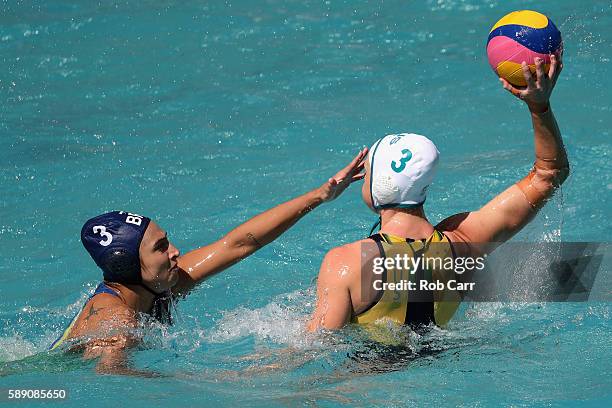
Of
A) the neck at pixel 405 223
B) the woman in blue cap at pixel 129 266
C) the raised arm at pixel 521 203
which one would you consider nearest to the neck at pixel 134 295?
the woman in blue cap at pixel 129 266

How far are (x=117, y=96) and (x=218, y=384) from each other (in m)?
6.28

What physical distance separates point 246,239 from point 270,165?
3.49 meters

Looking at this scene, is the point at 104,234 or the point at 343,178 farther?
the point at 104,234

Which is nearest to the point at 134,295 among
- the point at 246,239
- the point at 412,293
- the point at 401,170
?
the point at 246,239

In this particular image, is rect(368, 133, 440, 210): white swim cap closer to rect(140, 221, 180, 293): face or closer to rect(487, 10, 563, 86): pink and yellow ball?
rect(487, 10, 563, 86): pink and yellow ball

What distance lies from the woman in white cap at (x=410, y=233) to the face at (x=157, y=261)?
1.10 meters

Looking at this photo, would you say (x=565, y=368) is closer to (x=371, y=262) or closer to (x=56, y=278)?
(x=371, y=262)

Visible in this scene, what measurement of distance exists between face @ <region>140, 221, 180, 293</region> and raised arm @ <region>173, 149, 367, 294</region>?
10.4 inches

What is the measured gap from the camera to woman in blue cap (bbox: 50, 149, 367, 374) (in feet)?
16.9

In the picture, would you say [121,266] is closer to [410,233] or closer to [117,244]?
[117,244]

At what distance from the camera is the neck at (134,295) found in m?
5.37

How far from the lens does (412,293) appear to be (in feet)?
15.4

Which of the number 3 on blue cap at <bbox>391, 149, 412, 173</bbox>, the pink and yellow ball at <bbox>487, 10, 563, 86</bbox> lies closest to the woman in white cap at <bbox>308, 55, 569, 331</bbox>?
the number 3 on blue cap at <bbox>391, 149, 412, 173</bbox>

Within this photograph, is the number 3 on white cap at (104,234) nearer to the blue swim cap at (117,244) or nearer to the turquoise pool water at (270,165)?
the blue swim cap at (117,244)
